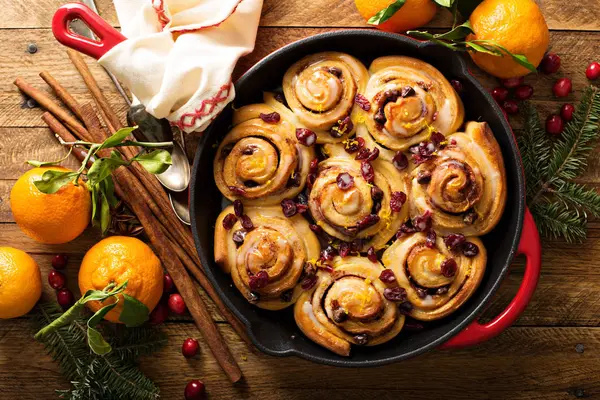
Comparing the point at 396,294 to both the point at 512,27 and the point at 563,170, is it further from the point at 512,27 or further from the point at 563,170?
the point at 512,27

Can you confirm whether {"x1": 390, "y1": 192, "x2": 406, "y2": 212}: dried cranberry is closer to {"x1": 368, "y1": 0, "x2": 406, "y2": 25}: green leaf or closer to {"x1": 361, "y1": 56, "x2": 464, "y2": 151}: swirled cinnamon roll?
{"x1": 361, "y1": 56, "x2": 464, "y2": 151}: swirled cinnamon roll

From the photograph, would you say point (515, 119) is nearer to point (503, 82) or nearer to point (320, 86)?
point (503, 82)

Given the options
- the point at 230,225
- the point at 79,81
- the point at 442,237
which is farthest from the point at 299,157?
the point at 79,81

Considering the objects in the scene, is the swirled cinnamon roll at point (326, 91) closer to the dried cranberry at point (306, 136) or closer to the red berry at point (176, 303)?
the dried cranberry at point (306, 136)

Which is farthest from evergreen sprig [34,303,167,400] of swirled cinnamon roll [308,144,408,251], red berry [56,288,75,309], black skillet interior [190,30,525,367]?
swirled cinnamon roll [308,144,408,251]

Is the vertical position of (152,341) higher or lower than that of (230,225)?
lower

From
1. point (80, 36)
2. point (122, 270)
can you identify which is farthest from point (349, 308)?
point (80, 36)
